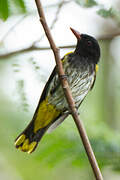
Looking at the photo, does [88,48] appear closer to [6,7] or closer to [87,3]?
[87,3]

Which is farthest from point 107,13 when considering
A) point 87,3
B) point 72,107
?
point 72,107

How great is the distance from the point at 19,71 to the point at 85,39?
1499mm

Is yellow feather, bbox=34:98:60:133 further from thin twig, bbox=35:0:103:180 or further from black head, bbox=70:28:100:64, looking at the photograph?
thin twig, bbox=35:0:103:180

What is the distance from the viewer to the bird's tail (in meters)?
3.85

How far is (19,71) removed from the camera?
2.82m

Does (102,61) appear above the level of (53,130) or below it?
above

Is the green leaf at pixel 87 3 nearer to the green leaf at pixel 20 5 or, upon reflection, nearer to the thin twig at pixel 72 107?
the thin twig at pixel 72 107

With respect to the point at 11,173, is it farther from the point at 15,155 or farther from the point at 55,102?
the point at 55,102

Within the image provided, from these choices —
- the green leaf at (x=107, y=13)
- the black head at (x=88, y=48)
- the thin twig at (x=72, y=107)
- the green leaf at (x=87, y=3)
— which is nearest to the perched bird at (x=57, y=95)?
the black head at (x=88, y=48)

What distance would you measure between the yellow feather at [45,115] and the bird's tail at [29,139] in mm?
41

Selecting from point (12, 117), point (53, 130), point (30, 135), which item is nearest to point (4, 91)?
point (12, 117)

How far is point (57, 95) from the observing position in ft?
12.9

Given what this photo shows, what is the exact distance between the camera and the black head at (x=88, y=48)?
412 centimetres

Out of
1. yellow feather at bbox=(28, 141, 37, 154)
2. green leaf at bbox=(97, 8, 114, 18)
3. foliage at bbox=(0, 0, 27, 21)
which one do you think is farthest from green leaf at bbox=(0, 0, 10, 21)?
yellow feather at bbox=(28, 141, 37, 154)
